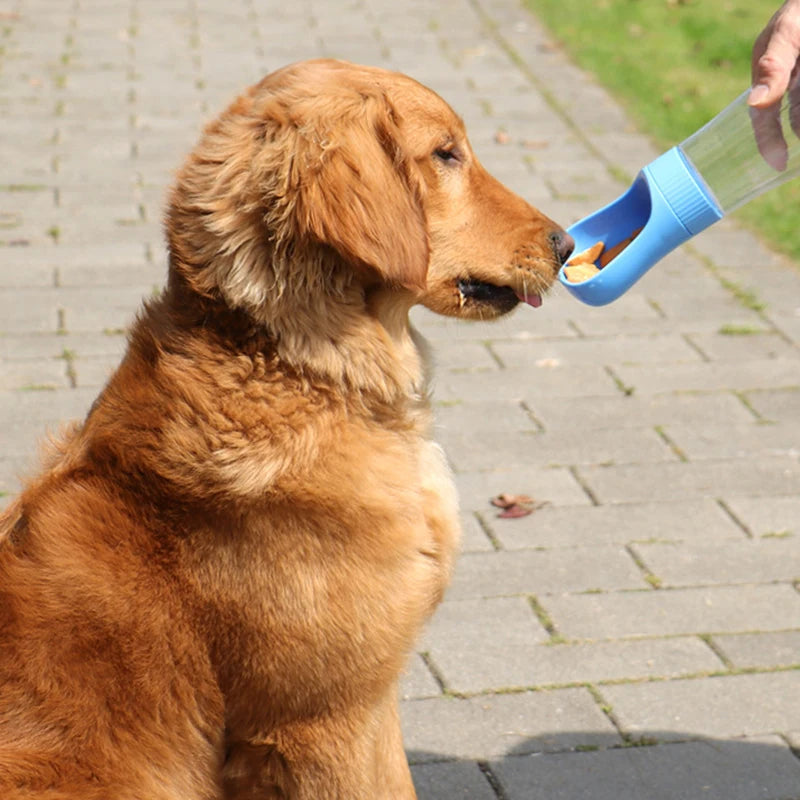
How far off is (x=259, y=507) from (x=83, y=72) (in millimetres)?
7708

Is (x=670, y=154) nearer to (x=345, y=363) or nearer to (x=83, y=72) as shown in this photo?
(x=345, y=363)

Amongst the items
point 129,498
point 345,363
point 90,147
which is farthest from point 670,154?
point 90,147

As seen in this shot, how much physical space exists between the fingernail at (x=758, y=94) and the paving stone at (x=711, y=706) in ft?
6.04

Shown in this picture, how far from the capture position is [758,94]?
282 cm

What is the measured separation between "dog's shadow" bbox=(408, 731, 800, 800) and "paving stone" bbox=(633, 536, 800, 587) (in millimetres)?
832

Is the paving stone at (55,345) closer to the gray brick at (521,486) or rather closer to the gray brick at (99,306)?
the gray brick at (99,306)

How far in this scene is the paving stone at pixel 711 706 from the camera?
3.70 metres

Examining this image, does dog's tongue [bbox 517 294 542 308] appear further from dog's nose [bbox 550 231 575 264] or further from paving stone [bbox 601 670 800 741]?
paving stone [bbox 601 670 800 741]

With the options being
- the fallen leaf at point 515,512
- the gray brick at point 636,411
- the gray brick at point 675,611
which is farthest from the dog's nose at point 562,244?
the gray brick at point 636,411

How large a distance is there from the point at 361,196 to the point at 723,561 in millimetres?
2474

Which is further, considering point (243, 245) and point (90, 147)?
point (90, 147)

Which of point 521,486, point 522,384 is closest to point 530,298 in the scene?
point 521,486

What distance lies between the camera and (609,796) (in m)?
3.43

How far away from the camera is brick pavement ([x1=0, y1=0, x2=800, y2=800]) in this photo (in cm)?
370
